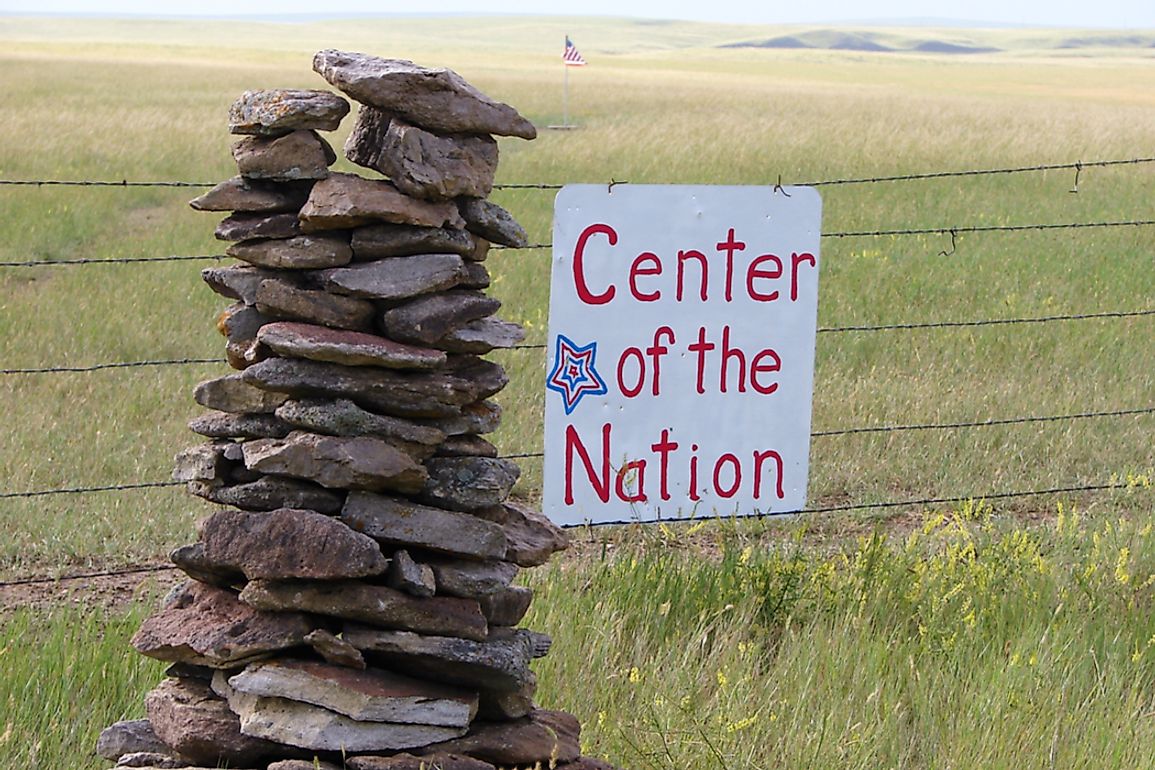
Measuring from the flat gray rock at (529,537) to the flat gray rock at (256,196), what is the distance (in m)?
0.98

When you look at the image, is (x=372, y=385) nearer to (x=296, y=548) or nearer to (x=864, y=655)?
(x=296, y=548)

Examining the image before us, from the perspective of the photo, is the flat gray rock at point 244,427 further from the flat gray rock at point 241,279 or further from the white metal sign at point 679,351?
the white metal sign at point 679,351

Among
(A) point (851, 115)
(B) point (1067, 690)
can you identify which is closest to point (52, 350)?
(B) point (1067, 690)

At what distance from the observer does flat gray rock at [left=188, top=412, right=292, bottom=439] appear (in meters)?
3.51

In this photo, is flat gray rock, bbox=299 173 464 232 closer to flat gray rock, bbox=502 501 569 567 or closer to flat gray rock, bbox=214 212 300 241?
flat gray rock, bbox=214 212 300 241

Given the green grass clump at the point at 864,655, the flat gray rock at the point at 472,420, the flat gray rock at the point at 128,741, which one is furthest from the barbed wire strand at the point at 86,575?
the flat gray rock at the point at 472,420

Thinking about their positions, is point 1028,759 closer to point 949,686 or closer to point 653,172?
point 949,686

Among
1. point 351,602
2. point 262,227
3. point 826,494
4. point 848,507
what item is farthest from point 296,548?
point 826,494

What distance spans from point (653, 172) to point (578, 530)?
11.4 meters

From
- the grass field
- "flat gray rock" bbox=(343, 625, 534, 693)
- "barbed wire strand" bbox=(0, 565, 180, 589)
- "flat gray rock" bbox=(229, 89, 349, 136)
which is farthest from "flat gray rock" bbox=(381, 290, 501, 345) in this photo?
"barbed wire strand" bbox=(0, 565, 180, 589)

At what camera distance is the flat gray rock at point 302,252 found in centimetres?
343

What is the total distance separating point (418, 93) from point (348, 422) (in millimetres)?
822

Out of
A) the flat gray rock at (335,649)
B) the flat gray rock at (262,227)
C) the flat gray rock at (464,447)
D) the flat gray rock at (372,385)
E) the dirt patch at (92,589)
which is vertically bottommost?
the dirt patch at (92,589)

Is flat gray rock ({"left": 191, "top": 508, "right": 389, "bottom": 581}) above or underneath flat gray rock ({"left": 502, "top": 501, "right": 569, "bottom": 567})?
A: above
